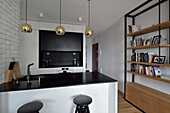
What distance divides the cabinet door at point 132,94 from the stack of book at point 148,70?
0.51m

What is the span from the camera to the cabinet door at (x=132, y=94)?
2.34 meters

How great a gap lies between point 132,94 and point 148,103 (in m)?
0.49

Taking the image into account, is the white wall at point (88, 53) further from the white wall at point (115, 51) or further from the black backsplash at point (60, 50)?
the black backsplash at point (60, 50)

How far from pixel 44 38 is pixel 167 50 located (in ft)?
12.0

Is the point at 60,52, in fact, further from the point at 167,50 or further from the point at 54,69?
the point at 167,50

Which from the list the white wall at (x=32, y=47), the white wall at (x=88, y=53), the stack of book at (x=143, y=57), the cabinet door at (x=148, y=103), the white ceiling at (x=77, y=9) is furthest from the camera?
the white wall at (x=88, y=53)

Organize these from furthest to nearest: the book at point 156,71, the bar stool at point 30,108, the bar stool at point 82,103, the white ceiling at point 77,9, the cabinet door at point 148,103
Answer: the white ceiling at point 77,9 → the book at point 156,71 → the cabinet door at point 148,103 → the bar stool at point 82,103 → the bar stool at point 30,108

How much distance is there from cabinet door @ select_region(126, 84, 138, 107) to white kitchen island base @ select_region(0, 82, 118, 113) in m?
0.97

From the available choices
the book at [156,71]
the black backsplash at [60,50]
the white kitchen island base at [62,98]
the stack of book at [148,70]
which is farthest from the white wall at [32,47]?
the book at [156,71]

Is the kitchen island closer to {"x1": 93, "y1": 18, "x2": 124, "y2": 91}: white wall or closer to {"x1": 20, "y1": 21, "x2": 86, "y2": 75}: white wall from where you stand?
{"x1": 20, "y1": 21, "x2": 86, "y2": 75}: white wall

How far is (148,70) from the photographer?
217cm

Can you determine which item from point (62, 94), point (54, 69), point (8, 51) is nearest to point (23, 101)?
point (62, 94)

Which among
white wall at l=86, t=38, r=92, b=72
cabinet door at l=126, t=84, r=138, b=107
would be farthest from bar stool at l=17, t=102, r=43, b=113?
white wall at l=86, t=38, r=92, b=72

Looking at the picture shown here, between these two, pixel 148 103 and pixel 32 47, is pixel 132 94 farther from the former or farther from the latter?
pixel 32 47
